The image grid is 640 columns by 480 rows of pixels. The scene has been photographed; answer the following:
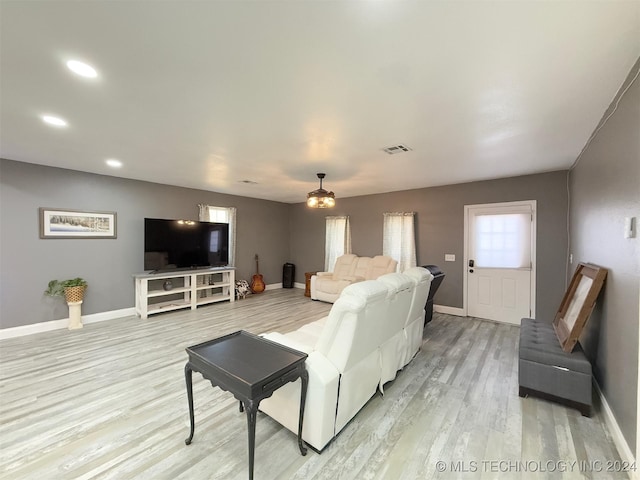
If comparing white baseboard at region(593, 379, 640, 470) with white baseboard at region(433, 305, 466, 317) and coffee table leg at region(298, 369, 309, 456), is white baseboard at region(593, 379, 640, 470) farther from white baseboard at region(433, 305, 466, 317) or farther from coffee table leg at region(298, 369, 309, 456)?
white baseboard at region(433, 305, 466, 317)

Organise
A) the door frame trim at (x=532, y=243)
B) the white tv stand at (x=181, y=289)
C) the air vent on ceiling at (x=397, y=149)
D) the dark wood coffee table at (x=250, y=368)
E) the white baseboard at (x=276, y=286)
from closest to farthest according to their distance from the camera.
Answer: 1. the dark wood coffee table at (x=250, y=368)
2. the air vent on ceiling at (x=397, y=149)
3. the door frame trim at (x=532, y=243)
4. the white tv stand at (x=181, y=289)
5. the white baseboard at (x=276, y=286)

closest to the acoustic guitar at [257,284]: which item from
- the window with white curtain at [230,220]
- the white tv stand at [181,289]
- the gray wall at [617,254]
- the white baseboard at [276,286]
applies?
the white baseboard at [276,286]

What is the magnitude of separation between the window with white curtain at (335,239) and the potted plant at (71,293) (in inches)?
198

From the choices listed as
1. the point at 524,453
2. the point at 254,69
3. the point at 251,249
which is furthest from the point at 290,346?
the point at 251,249

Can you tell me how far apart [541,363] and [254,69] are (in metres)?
3.32

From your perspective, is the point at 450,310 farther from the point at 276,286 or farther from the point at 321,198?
the point at 276,286

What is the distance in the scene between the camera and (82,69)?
1789 mm

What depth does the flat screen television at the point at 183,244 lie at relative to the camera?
510cm

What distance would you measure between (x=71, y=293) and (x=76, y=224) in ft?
3.84

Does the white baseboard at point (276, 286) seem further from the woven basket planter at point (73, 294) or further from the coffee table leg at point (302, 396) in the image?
the coffee table leg at point (302, 396)

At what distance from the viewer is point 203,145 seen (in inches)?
128

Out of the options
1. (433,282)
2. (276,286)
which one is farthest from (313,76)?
(276,286)

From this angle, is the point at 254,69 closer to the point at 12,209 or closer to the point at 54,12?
the point at 54,12

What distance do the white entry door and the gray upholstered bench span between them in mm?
2309
